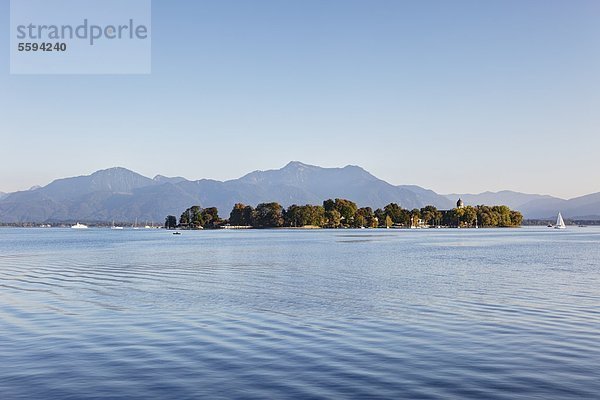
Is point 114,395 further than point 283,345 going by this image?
No

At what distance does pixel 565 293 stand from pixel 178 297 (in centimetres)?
2318

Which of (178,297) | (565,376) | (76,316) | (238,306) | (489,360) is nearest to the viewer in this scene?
(565,376)

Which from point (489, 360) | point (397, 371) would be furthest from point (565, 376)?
point (397, 371)

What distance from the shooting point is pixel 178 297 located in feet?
115

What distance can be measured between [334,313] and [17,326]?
14164mm

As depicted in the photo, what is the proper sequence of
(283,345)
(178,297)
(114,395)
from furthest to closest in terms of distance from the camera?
(178,297)
(283,345)
(114,395)

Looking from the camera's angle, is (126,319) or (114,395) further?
(126,319)

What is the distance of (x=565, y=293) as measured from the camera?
35.3 meters

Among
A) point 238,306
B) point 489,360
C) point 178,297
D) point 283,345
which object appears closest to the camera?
point 489,360

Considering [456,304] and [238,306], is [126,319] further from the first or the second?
[456,304]

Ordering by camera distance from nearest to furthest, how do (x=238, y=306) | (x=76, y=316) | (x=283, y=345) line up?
(x=283, y=345) → (x=76, y=316) → (x=238, y=306)

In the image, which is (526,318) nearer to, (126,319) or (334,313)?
(334,313)

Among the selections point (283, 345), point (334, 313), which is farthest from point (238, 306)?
point (283, 345)

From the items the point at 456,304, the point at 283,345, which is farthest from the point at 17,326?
the point at 456,304
